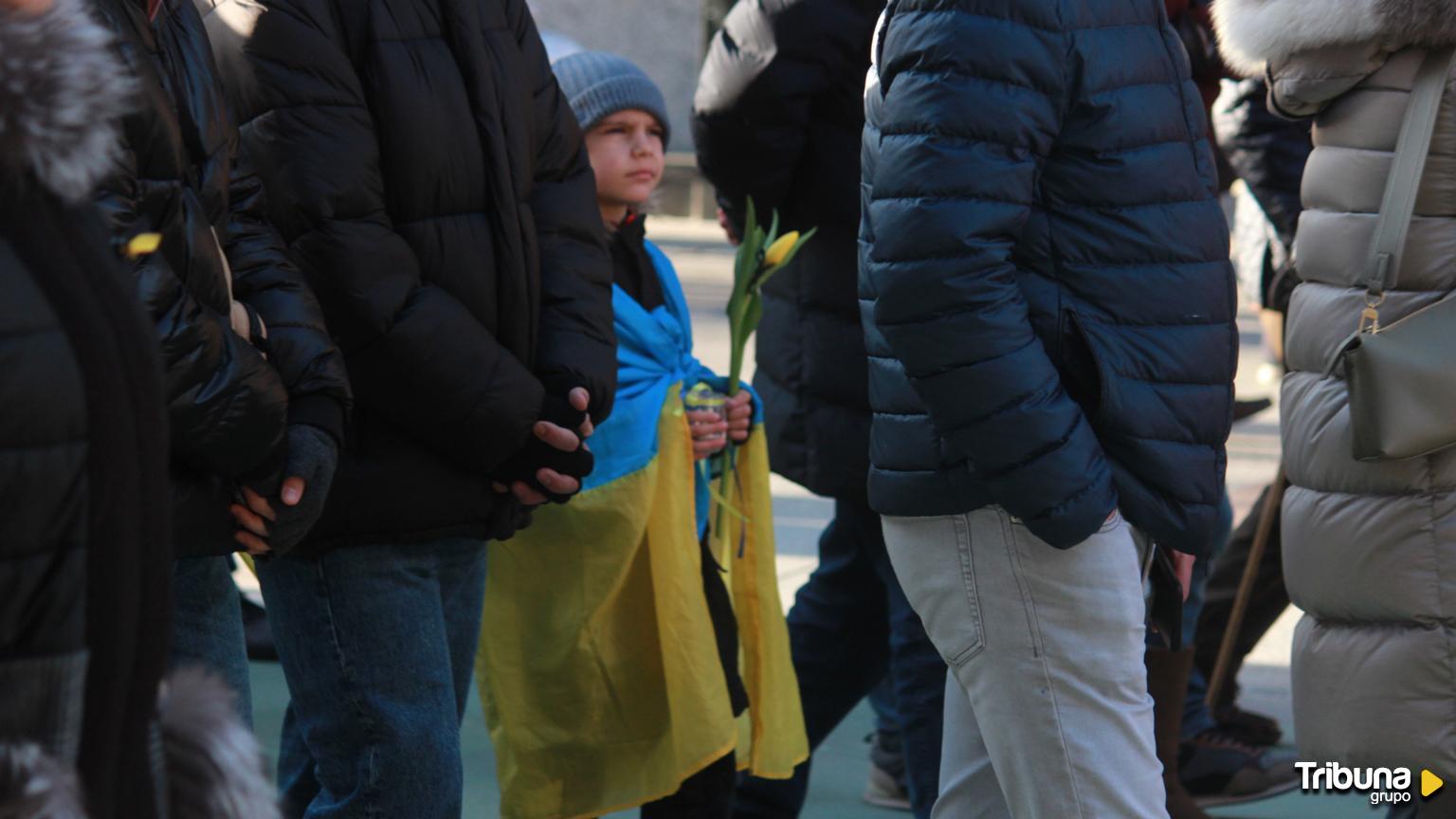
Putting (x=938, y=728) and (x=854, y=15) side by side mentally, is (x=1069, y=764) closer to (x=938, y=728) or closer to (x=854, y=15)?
(x=938, y=728)

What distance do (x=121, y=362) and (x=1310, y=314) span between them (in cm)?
249

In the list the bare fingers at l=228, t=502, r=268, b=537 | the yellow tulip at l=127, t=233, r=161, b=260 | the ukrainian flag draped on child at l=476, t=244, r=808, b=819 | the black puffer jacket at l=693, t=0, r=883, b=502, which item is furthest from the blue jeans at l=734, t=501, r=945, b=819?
the yellow tulip at l=127, t=233, r=161, b=260

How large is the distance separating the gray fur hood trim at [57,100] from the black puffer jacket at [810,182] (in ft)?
7.83

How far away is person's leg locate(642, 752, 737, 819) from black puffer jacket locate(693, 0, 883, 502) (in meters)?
0.67

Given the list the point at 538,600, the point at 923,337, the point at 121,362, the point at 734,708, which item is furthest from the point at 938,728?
the point at 121,362

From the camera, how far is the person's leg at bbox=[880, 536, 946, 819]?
3.72 meters

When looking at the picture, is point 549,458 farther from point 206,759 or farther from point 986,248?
point 206,759

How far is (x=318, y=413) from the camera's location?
2.53m

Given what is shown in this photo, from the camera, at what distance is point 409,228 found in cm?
277

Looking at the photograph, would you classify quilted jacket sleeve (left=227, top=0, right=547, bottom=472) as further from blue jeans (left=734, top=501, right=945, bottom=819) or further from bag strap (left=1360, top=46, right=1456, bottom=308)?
bag strap (left=1360, top=46, right=1456, bottom=308)

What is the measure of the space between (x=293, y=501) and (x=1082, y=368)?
43.0 inches

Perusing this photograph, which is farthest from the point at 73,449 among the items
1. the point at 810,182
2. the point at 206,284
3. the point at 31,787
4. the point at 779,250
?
the point at 810,182

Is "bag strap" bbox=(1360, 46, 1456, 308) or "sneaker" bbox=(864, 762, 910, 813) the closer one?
"bag strap" bbox=(1360, 46, 1456, 308)

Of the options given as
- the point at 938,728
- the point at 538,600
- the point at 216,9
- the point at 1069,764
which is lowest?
the point at 938,728
